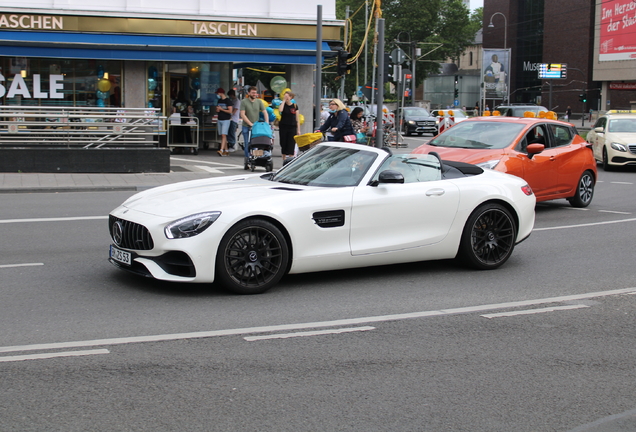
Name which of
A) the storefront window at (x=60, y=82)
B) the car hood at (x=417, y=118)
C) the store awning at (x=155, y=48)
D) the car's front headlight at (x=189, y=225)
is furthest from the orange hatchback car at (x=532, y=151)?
the car hood at (x=417, y=118)

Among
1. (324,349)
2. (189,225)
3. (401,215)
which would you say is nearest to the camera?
(324,349)

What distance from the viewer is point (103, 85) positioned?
23969mm

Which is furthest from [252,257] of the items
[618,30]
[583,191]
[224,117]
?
[618,30]

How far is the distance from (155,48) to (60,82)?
2.94 meters

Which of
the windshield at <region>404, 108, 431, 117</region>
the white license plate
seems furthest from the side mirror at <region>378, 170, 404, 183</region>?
the windshield at <region>404, 108, 431, 117</region>

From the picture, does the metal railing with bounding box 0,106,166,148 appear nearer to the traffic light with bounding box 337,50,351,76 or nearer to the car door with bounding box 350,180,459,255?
the traffic light with bounding box 337,50,351,76

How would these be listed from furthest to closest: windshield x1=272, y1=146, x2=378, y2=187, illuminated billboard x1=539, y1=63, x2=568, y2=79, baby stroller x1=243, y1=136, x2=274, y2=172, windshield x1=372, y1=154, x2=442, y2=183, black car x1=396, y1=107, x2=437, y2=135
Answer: illuminated billboard x1=539, y1=63, x2=568, y2=79, black car x1=396, y1=107, x2=437, y2=135, baby stroller x1=243, y1=136, x2=274, y2=172, windshield x1=372, y1=154, x2=442, y2=183, windshield x1=272, y1=146, x2=378, y2=187

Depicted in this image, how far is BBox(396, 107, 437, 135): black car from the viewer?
46250 mm

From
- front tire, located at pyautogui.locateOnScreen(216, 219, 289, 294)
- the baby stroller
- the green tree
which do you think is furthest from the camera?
the green tree

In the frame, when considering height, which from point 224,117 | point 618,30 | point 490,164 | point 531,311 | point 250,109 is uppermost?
point 618,30

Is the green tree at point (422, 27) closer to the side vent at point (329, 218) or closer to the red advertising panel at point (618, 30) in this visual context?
the red advertising panel at point (618, 30)

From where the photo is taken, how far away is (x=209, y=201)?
23.3ft

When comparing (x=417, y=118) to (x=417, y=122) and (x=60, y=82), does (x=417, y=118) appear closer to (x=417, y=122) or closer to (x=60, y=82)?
(x=417, y=122)

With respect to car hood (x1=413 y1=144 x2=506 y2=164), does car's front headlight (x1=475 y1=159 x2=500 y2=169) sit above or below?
below
